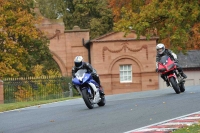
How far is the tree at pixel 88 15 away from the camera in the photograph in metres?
61.1

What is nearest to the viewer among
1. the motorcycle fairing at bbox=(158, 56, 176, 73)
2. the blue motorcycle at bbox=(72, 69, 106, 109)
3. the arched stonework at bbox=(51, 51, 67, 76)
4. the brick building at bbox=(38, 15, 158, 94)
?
the blue motorcycle at bbox=(72, 69, 106, 109)

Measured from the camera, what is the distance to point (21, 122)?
48.1 feet

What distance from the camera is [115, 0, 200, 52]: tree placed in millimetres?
33562

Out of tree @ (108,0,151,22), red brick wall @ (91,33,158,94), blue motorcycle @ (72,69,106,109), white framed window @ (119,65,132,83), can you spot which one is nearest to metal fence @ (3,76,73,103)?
tree @ (108,0,151,22)

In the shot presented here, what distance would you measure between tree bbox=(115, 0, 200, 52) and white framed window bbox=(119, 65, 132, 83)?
39.3 feet

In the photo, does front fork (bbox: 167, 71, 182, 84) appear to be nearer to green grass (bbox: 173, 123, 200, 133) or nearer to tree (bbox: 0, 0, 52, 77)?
green grass (bbox: 173, 123, 200, 133)

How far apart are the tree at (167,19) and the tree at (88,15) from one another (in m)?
24.9

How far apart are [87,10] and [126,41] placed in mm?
15905

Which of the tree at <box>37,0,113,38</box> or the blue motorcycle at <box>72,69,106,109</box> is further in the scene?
the tree at <box>37,0,113,38</box>

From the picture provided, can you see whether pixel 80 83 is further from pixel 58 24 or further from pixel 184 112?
pixel 58 24

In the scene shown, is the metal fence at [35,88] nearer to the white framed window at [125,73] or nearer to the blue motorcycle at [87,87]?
the white framed window at [125,73]

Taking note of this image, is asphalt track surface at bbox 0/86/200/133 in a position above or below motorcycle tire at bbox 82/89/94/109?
below


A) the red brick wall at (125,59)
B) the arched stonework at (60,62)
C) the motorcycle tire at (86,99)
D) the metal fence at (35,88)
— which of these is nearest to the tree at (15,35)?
the metal fence at (35,88)

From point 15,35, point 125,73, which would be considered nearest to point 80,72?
point 15,35
